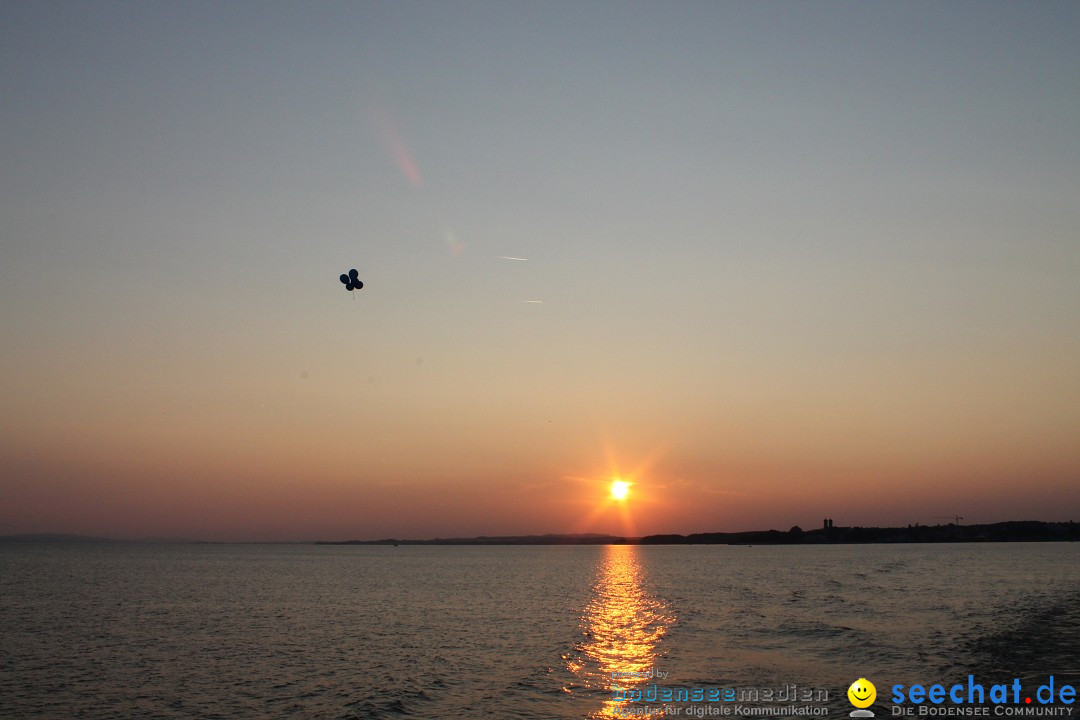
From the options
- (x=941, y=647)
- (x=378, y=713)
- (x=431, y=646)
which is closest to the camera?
(x=378, y=713)

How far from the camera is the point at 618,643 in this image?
49562 millimetres

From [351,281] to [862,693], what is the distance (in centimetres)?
3566

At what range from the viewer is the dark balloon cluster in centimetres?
4797

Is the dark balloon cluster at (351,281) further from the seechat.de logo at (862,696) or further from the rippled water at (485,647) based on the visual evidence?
the seechat.de logo at (862,696)

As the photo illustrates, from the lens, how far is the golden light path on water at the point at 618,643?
36806mm

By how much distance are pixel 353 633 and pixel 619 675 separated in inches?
956

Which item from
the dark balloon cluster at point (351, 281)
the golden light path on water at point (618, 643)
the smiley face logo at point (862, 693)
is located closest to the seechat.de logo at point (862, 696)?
the smiley face logo at point (862, 693)

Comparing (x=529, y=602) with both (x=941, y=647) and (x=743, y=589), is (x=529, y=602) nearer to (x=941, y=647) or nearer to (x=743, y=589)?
(x=743, y=589)

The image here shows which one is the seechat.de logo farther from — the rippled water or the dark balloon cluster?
the dark balloon cluster

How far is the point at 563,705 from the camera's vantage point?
3250cm

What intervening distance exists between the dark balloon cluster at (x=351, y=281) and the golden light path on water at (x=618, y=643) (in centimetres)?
2583

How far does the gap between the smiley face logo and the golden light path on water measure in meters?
9.16

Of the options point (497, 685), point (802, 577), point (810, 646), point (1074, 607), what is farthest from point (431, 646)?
point (802, 577)

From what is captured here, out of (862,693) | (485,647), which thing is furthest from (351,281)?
(862,693)
